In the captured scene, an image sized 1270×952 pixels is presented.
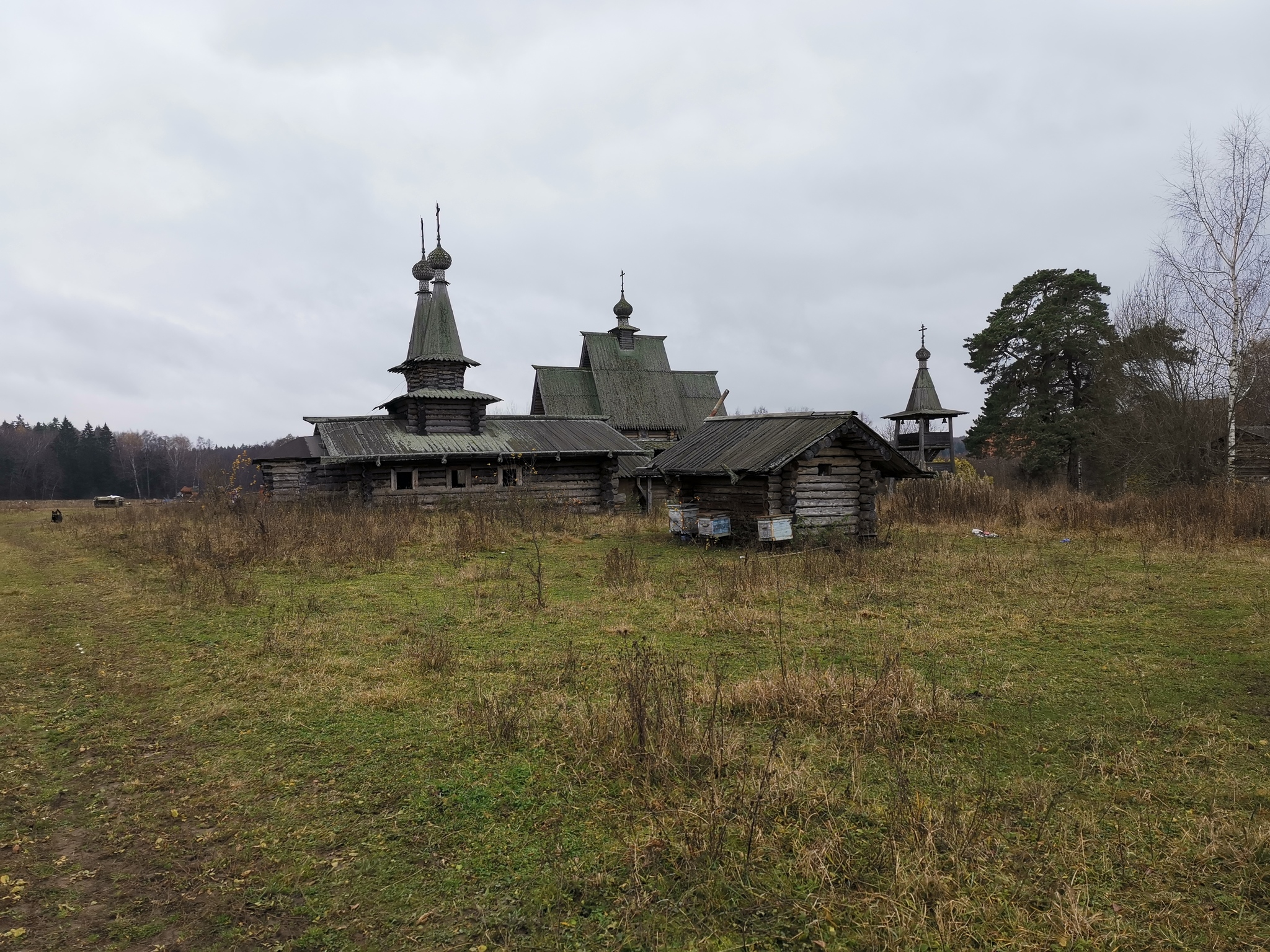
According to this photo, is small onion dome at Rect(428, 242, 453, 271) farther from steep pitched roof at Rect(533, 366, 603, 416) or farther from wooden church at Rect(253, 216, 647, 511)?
steep pitched roof at Rect(533, 366, 603, 416)

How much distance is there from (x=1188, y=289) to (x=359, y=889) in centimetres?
2718

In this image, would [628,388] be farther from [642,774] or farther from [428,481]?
[642,774]

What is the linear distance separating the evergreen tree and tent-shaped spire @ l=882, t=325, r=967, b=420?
5.52m

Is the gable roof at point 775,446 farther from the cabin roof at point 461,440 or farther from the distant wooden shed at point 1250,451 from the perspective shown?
the distant wooden shed at point 1250,451

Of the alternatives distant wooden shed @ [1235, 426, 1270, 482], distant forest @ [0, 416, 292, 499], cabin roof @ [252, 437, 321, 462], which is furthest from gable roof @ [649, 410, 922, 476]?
distant forest @ [0, 416, 292, 499]

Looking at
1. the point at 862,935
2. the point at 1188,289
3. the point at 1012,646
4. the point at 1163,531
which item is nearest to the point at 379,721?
the point at 862,935

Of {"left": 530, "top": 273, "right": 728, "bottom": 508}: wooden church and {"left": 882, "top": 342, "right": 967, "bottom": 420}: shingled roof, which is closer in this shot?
{"left": 882, "top": 342, "right": 967, "bottom": 420}: shingled roof

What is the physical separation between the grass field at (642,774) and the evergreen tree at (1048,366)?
25.8 m

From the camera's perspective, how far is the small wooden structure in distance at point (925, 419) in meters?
32.2

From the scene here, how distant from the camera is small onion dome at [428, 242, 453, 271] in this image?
3012cm

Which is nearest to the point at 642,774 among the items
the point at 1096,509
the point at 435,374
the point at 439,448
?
the point at 1096,509

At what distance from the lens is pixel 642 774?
16.7 feet

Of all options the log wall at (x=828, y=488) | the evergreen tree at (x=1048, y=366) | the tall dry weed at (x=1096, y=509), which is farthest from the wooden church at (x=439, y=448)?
the evergreen tree at (x=1048, y=366)

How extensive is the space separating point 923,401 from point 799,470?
18.1 metres
